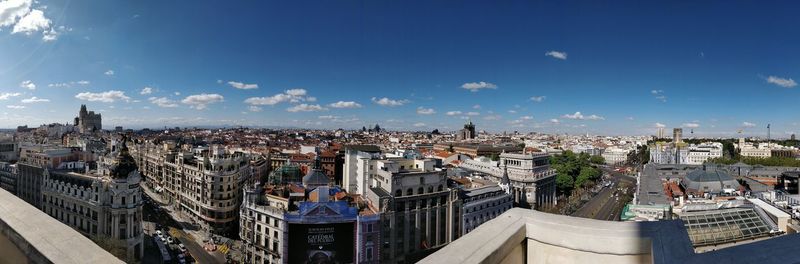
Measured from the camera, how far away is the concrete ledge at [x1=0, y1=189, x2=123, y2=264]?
125 centimetres

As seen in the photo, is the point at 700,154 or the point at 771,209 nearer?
the point at 771,209

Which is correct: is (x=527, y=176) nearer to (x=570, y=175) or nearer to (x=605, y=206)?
(x=605, y=206)

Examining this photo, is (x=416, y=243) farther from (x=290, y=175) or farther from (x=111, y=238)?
(x=111, y=238)

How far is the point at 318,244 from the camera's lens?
49.4ft

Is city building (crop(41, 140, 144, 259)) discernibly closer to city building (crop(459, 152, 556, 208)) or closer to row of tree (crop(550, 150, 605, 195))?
city building (crop(459, 152, 556, 208))

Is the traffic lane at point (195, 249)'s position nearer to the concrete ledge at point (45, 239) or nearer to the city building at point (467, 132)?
the concrete ledge at point (45, 239)

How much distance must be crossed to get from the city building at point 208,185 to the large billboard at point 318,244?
29.5 feet

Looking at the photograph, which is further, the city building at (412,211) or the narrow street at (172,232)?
the narrow street at (172,232)

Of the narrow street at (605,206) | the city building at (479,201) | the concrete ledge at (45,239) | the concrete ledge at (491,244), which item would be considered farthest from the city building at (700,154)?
the concrete ledge at (45,239)

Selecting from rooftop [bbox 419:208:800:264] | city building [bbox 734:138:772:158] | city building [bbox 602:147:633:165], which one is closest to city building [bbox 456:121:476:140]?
city building [bbox 602:147:633:165]

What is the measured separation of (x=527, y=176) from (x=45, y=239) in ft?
94.2

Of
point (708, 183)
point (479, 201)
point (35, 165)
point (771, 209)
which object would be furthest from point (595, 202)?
point (35, 165)

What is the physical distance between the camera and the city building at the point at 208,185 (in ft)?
72.8

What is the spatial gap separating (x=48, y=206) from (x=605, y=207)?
3255 centimetres
